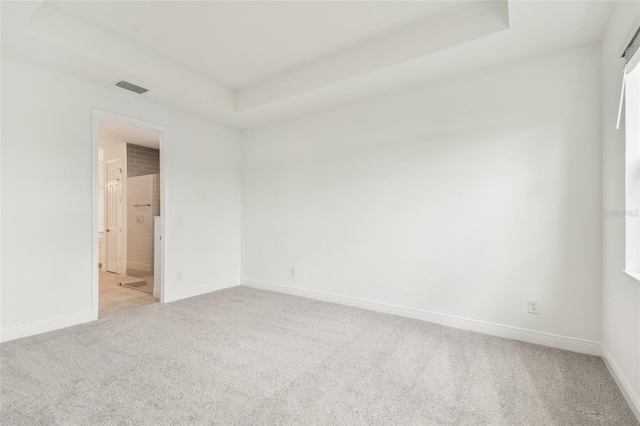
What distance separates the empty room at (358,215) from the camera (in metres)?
1.87

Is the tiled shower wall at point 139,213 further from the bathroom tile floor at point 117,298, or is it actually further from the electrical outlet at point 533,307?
the electrical outlet at point 533,307

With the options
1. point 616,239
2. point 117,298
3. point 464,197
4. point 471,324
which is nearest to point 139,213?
point 117,298

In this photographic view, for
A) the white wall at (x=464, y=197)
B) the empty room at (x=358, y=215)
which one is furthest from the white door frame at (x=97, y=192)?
the white wall at (x=464, y=197)

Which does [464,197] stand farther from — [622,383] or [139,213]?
[139,213]

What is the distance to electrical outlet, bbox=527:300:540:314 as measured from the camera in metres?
2.56

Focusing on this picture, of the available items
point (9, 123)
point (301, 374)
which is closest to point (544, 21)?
point (301, 374)

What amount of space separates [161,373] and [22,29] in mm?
2782

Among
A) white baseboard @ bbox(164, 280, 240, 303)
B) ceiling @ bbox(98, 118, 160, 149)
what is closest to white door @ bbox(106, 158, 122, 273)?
ceiling @ bbox(98, 118, 160, 149)

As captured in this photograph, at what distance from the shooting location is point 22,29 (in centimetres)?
224

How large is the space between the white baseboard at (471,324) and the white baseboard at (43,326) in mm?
2377

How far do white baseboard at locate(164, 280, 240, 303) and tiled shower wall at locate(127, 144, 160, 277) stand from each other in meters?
1.12

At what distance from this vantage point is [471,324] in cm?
285

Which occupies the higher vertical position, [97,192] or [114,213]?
[97,192]

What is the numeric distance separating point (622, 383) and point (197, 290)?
4.32m
